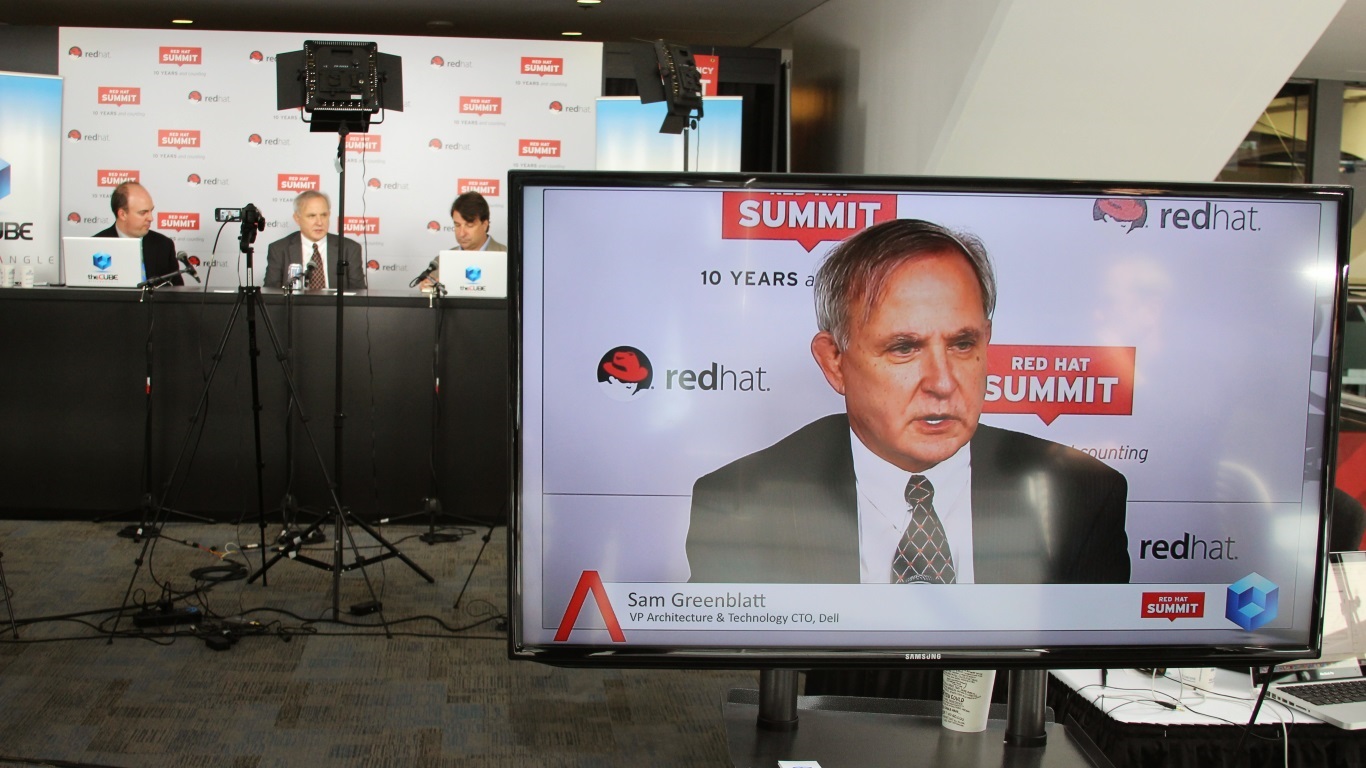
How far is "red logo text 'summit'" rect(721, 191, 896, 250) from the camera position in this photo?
3.51ft

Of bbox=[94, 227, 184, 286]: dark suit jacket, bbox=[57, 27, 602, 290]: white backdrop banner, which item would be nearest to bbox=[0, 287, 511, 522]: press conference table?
bbox=[94, 227, 184, 286]: dark suit jacket

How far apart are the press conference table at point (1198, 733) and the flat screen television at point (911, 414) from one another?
513 mm

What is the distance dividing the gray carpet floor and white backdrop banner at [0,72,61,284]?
4.08 m

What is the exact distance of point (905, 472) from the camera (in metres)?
1.10

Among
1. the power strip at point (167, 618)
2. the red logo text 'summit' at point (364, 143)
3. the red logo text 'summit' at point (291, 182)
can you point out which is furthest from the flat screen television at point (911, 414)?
the red logo text 'summit' at point (291, 182)

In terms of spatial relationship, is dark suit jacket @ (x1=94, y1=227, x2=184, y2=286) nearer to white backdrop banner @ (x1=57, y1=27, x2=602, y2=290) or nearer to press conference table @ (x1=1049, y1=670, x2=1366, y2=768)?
white backdrop banner @ (x1=57, y1=27, x2=602, y2=290)

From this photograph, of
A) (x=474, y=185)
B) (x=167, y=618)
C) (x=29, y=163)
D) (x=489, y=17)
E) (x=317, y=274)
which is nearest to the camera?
(x=167, y=618)

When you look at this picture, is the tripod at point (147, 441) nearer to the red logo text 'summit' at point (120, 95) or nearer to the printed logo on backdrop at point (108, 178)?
the printed logo on backdrop at point (108, 178)

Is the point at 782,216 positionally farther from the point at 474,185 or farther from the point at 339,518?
the point at 474,185

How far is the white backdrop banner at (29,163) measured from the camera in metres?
7.61

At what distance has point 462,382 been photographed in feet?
16.8

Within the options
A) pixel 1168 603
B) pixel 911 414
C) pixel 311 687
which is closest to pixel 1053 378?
pixel 911 414

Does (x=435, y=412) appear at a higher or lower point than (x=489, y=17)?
lower

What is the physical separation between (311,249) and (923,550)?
6002 millimetres
